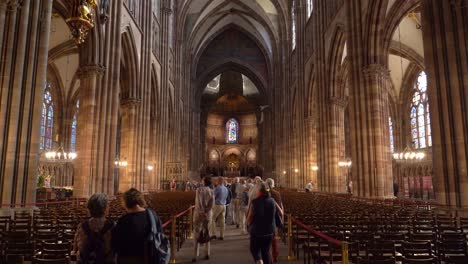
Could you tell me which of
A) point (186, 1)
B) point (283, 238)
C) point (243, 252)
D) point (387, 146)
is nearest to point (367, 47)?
point (387, 146)

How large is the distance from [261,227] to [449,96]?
11.0 meters

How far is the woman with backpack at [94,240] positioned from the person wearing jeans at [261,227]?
2.92m

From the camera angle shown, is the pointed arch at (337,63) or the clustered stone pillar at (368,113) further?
the pointed arch at (337,63)

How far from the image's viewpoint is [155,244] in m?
3.58

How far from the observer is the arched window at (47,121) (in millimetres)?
39888

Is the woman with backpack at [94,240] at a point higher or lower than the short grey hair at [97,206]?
lower

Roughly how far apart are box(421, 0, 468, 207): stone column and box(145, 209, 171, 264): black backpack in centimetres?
1259

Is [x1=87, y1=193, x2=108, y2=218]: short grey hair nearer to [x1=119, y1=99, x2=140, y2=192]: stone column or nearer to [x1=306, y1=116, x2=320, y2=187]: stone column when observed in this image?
[x1=119, y1=99, x2=140, y2=192]: stone column

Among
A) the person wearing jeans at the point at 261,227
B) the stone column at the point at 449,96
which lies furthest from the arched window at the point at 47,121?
the person wearing jeans at the point at 261,227

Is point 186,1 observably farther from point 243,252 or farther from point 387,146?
point 243,252

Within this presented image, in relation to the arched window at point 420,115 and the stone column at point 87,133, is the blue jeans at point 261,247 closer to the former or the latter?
the stone column at point 87,133

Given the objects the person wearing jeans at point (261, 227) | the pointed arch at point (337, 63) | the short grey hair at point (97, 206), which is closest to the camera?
the short grey hair at point (97, 206)

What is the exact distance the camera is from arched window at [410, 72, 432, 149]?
38969mm

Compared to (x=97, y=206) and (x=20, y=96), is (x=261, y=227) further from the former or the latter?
(x=20, y=96)
